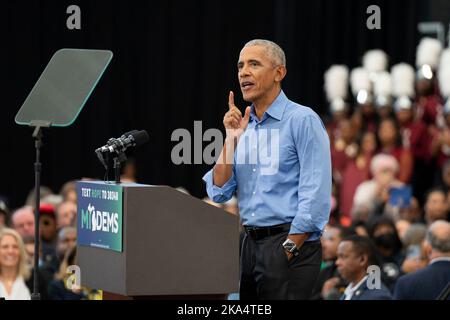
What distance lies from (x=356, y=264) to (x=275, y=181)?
2.16 metres

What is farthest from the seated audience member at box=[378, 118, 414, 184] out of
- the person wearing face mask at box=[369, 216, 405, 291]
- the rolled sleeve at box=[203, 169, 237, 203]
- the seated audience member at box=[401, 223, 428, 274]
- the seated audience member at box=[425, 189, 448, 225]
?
the rolled sleeve at box=[203, 169, 237, 203]

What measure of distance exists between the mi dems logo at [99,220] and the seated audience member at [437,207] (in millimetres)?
4813

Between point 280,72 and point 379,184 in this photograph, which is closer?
point 280,72

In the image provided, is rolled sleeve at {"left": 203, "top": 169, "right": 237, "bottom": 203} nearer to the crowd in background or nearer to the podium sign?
the podium sign

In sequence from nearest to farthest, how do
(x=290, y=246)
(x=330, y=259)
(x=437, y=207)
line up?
(x=290, y=246)
(x=330, y=259)
(x=437, y=207)

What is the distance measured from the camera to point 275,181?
4.39m

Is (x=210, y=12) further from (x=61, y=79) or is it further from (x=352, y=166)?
(x=61, y=79)

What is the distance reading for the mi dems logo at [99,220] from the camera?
4062 millimetres

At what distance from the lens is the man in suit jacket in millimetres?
6406

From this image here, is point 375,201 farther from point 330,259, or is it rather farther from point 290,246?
point 290,246

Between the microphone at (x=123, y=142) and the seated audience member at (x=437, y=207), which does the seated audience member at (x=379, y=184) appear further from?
the microphone at (x=123, y=142)

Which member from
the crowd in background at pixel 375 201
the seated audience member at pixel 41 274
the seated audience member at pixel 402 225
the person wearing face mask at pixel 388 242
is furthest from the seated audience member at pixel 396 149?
the seated audience member at pixel 41 274

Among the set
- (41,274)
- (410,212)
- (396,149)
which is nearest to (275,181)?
(41,274)

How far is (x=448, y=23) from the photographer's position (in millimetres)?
12086
